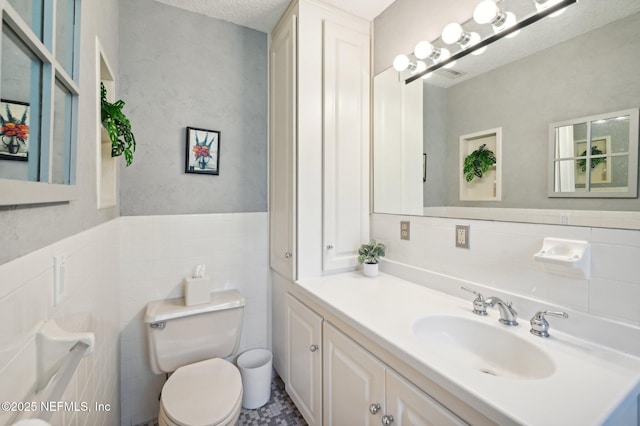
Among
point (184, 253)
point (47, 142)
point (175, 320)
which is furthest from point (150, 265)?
point (47, 142)

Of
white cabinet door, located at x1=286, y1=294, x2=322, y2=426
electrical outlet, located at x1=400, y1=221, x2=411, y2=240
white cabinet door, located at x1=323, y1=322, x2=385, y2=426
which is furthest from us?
electrical outlet, located at x1=400, y1=221, x2=411, y2=240

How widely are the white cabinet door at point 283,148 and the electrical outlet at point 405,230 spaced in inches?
24.4

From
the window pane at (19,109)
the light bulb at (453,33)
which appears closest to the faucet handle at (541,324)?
the light bulb at (453,33)

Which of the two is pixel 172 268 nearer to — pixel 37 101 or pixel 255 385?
pixel 255 385

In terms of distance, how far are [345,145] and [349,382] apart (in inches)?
49.0

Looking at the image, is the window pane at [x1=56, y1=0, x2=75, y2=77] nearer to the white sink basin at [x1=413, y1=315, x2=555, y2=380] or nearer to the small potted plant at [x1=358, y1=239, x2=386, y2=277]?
the white sink basin at [x1=413, y1=315, x2=555, y2=380]

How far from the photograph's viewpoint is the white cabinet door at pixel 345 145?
1.66 m

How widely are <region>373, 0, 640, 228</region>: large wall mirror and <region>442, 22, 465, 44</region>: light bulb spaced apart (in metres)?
0.10

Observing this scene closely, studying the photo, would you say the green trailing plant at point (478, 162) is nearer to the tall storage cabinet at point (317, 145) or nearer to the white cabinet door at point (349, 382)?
the tall storage cabinet at point (317, 145)

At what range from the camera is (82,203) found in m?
0.86

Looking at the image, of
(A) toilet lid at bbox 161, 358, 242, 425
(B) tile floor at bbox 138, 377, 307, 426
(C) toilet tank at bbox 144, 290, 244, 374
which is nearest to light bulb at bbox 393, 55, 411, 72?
(C) toilet tank at bbox 144, 290, 244, 374

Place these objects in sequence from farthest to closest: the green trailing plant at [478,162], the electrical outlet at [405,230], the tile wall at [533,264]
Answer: the electrical outlet at [405,230] → the green trailing plant at [478,162] → the tile wall at [533,264]

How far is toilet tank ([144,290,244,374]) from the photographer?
57.4 inches

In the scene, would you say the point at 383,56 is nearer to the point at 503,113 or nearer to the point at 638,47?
the point at 503,113
